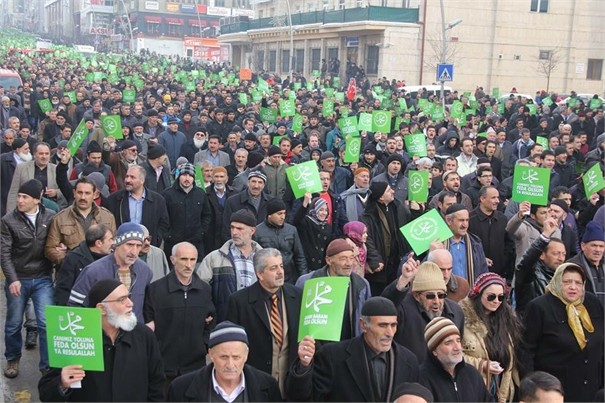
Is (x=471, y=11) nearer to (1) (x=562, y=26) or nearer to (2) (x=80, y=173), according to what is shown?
(1) (x=562, y=26)

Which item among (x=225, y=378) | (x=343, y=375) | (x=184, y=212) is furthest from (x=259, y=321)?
(x=184, y=212)

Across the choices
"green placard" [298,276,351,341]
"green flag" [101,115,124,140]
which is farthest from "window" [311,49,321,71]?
"green placard" [298,276,351,341]

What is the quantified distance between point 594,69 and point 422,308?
4639cm

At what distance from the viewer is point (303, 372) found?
4.64m

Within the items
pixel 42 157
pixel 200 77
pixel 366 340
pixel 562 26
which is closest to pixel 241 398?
pixel 366 340

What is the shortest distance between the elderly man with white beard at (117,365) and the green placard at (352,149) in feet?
23.8

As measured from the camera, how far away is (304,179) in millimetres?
8727

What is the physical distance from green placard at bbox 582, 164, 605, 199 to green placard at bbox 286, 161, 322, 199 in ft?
11.4

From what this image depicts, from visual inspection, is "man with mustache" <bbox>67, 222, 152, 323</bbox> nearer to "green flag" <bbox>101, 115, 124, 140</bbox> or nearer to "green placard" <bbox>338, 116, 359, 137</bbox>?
"green flag" <bbox>101, 115, 124, 140</bbox>

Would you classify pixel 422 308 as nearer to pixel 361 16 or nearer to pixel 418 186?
pixel 418 186

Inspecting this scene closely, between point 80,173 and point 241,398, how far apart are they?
6464 millimetres

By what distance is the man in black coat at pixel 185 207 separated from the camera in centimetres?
910

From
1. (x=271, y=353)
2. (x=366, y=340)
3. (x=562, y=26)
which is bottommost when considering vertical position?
(x=271, y=353)

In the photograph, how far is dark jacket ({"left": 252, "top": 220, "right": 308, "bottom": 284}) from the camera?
7.48 metres
